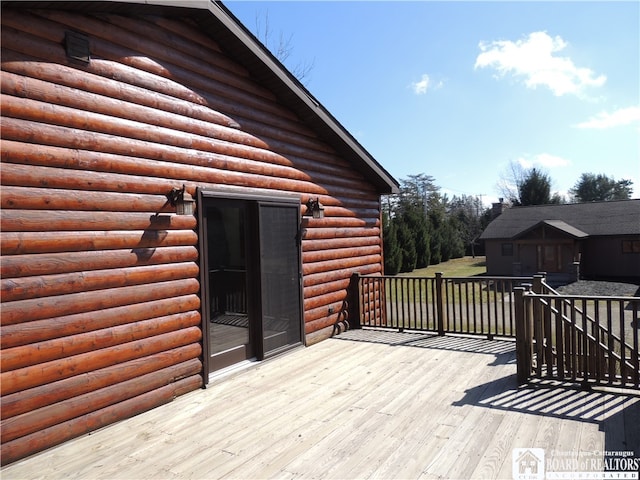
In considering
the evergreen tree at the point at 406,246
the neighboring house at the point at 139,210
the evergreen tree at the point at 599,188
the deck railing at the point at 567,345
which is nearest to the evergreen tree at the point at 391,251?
the evergreen tree at the point at 406,246

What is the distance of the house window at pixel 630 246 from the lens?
18812 mm

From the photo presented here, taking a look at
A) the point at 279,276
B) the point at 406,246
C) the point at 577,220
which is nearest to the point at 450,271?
the point at 406,246

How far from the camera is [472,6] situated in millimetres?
7117

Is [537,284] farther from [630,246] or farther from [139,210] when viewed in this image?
[630,246]

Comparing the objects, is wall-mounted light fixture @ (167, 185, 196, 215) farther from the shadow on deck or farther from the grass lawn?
the grass lawn

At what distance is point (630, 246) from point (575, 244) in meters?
2.39

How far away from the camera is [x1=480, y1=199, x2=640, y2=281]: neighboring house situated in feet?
62.9

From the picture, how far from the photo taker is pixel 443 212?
36.0 m

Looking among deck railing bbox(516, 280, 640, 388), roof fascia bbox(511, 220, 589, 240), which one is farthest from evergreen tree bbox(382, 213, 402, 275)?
deck railing bbox(516, 280, 640, 388)

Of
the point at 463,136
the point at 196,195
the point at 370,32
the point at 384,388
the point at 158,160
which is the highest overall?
the point at 463,136

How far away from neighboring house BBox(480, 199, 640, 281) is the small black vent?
69.7 ft

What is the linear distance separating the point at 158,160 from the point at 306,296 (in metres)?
3.11

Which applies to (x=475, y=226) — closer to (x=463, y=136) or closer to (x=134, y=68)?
(x=463, y=136)

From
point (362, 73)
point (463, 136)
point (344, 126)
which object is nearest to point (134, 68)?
point (344, 126)
